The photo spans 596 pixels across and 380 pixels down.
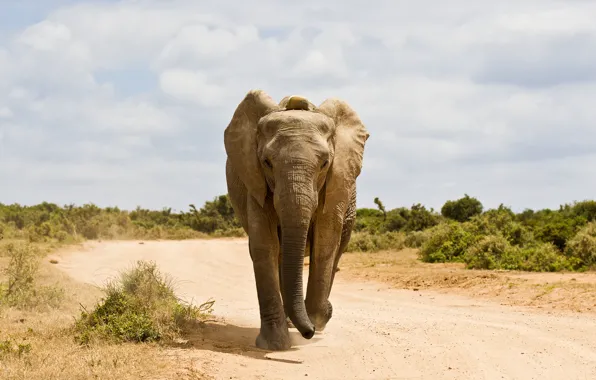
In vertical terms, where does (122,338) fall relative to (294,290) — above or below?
below

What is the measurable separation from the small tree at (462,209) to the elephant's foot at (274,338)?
2928 centimetres

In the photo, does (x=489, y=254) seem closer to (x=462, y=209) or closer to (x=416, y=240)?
(x=416, y=240)

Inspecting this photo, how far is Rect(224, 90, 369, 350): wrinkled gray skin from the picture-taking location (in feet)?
28.2

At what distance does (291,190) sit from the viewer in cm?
850

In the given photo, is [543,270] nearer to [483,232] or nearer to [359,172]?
[483,232]

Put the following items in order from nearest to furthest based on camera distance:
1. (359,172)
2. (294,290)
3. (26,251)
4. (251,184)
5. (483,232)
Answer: (294,290)
(251,184)
(359,172)
(26,251)
(483,232)

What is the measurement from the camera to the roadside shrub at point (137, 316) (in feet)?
30.2

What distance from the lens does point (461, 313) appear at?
12695 millimetres

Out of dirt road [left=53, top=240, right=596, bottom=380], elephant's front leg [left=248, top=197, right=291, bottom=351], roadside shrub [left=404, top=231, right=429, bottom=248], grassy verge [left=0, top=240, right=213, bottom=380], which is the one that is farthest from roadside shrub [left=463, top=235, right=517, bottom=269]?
elephant's front leg [left=248, top=197, right=291, bottom=351]

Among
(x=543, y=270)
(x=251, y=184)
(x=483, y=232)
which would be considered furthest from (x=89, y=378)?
(x=483, y=232)

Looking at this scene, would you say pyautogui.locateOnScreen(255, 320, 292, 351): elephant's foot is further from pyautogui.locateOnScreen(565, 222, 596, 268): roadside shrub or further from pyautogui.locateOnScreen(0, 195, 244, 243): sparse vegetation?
pyautogui.locateOnScreen(0, 195, 244, 243): sparse vegetation

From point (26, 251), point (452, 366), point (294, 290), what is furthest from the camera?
point (26, 251)

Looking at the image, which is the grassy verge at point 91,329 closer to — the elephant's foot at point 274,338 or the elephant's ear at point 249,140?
the elephant's foot at point 274,338

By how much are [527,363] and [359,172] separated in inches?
125
